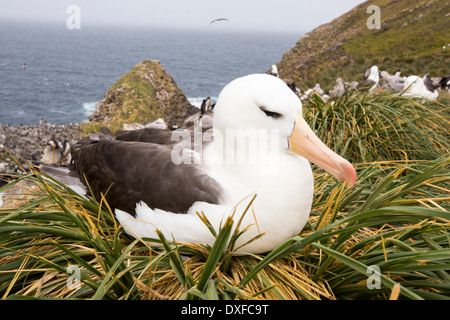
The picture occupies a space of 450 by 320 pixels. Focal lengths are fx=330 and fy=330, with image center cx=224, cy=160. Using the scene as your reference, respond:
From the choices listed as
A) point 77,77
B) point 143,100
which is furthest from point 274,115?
point 77,77

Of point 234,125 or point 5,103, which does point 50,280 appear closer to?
point 234,125

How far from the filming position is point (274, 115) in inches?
79.8

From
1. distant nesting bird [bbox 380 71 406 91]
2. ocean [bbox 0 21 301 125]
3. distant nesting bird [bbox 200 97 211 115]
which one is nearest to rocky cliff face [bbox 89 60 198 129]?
ocean [bbox 0 21 301 125]

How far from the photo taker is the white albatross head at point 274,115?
197 centimetres

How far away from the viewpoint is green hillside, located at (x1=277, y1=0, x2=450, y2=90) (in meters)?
20.8

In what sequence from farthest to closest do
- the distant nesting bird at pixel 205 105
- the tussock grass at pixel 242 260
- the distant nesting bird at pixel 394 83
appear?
the distant nesting bird at pixel 394 83
the distant nesting bird at pixel 205 105
the tussock grass at pixel 242 260

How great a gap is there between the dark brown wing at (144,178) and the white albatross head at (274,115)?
417mm

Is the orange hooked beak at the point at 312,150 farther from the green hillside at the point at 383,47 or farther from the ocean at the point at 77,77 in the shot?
the green hillside at the point at 383,47

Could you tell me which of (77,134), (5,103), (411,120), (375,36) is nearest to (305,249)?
(411,120)

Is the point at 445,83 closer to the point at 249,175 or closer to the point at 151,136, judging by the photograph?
the point at 151,136

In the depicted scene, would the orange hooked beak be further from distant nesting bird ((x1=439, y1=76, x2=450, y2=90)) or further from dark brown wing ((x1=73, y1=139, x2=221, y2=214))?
distant nesting bird ((x1=439, y1=76, x2=450, y2=90))

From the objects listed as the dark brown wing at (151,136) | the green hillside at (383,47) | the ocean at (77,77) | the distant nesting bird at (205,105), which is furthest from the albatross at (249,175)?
the green hillside at (383,47)

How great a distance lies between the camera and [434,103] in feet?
16.8
